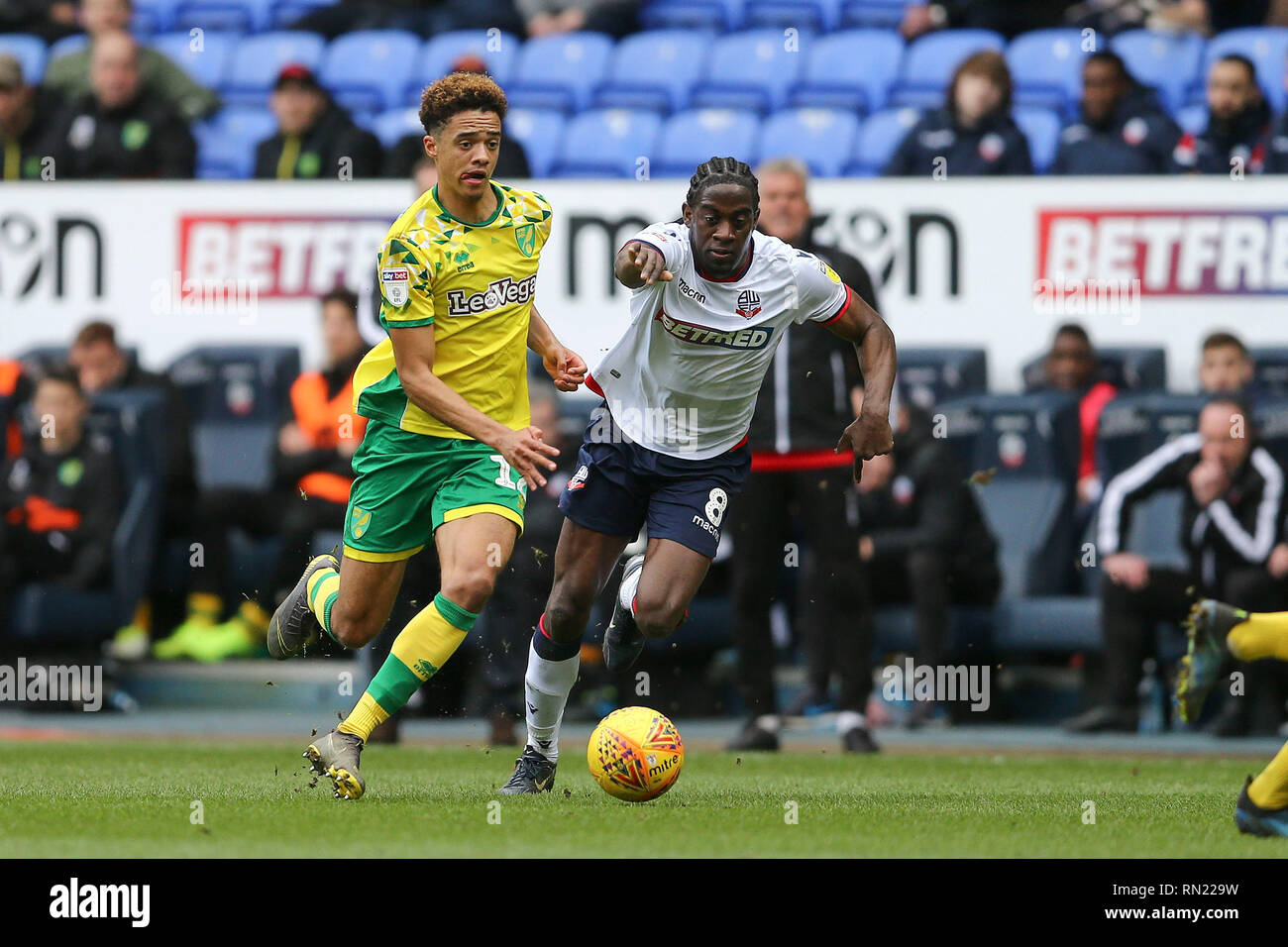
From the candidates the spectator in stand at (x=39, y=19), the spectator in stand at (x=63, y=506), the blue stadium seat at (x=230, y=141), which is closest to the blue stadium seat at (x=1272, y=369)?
the spectator in stand at (x=63, y=506)

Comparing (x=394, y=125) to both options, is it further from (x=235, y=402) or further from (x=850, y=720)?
(x=850, y=720)

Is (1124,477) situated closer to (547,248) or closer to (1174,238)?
(1174,238)

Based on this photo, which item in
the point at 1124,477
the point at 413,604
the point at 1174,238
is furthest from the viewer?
the point at 1174,238

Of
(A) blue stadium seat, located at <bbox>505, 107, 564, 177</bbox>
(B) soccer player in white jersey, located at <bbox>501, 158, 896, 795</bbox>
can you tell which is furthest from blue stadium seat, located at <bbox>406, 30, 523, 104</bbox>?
(B) soccer player in white jersey, located at <bbox>501, 158, 896, 795</bbox>

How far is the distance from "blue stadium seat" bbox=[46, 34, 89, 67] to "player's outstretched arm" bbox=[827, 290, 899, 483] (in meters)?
8.69

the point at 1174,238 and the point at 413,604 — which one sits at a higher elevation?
the point at 1174,238

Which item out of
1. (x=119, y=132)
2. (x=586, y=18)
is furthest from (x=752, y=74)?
(x=119, y=132)

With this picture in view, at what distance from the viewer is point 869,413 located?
7.03 metres

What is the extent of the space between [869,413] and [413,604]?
3.67 metres

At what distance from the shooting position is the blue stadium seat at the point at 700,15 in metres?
15.3

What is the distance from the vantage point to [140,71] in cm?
1355

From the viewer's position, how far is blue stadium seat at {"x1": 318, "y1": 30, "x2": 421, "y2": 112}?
1491 cm

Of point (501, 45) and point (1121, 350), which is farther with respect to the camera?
point (501, 45)
